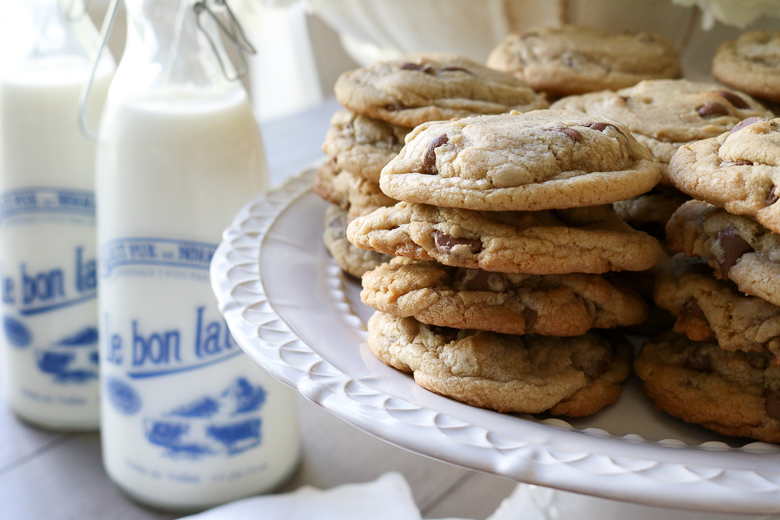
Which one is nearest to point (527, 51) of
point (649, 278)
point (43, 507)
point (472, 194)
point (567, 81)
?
point (567, 81)

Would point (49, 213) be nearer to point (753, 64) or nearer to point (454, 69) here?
point (454, 69)

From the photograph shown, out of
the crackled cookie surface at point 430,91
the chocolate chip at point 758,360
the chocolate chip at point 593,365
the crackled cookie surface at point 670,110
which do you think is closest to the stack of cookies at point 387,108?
the crackled cookie surface at point 430,91

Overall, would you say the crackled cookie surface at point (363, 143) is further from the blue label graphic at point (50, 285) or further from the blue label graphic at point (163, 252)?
the blue label graphic at point (50, 285)

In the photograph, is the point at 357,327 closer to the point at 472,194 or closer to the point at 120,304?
the point at 472,194

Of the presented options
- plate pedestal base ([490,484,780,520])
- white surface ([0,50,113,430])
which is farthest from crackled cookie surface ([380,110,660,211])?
white surface ([0,50,113,430])

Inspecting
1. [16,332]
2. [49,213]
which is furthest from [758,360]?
[16,332]

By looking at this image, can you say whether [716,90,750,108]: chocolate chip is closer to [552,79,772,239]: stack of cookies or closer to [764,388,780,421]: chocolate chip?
[552,79,772,239]: stack of cookies
